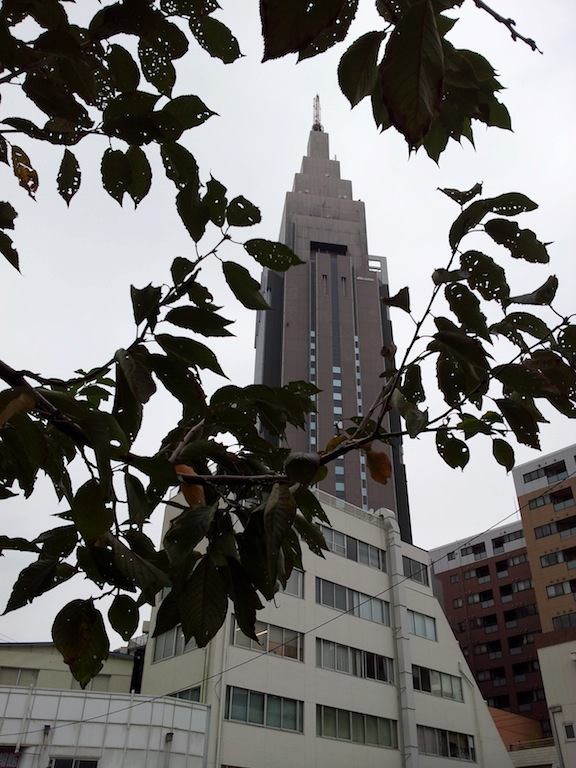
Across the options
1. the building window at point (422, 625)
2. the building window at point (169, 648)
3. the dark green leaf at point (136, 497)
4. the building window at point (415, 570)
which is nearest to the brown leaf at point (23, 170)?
the dark green leaf at point (136, 497)

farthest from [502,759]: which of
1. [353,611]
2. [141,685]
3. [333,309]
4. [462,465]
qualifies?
[333,309]

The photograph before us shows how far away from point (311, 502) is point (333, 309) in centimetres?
7719

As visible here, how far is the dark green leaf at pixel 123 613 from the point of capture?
1.67 meters

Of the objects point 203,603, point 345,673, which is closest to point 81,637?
point 203,603

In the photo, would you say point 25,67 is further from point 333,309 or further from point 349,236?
point 349,236

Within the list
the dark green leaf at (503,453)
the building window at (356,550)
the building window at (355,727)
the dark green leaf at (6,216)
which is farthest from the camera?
the building window at (356,550)

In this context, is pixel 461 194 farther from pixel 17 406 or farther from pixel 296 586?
pixel 296 586

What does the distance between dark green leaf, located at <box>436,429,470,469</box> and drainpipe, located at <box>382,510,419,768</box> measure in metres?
27.7

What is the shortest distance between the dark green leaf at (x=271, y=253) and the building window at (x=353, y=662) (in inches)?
993

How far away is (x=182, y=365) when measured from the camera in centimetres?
144

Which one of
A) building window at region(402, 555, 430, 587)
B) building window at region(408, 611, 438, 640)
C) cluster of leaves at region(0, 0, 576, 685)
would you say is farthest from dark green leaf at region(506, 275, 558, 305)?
building window at region(402, 555, 430, 587)

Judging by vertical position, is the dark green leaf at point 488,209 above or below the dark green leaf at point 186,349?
above

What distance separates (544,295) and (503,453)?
1.69ft

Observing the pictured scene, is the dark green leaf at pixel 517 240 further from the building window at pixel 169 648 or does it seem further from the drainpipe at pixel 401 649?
the drainpipe at pixel 401 649
